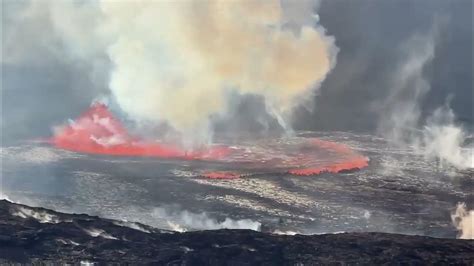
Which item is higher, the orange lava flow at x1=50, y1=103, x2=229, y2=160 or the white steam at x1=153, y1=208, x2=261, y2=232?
the orange lava flow at x1=50, y1=103, x2=229, y2=160

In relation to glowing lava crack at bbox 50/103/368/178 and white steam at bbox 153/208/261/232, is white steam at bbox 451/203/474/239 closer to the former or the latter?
glowing lava crack at bbox 50/103/368/178

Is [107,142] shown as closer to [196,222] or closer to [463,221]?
[196,222]

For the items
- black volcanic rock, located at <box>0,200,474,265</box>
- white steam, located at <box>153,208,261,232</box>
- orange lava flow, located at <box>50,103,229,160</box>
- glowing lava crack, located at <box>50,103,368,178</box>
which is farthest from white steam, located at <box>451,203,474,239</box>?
orange lava flow, located at <box>50,103,229,160</box>

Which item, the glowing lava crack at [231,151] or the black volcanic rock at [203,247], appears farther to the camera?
the glowing lava crack at [231,151]

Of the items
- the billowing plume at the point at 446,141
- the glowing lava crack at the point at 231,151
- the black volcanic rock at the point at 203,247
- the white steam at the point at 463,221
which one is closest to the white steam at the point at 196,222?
the black volcanic rock at the point at 203,247

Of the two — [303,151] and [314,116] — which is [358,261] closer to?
[303,151]

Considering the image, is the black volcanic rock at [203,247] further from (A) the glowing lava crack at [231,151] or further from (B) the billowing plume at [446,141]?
(B) the billowing plume at [446,141]
